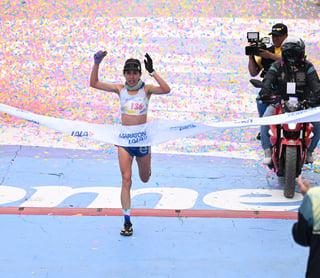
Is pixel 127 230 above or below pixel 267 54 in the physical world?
below

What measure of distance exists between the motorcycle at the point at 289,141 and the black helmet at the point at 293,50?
516 millimetres

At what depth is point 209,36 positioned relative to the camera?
14906 mm

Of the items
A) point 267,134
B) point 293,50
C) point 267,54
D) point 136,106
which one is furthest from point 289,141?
point 136,106

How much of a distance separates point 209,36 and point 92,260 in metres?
10.3

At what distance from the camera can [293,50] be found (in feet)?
25.0

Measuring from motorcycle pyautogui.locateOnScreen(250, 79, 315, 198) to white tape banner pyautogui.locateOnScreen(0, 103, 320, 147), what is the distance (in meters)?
0.41

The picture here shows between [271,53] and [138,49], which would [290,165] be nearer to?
[271,53]

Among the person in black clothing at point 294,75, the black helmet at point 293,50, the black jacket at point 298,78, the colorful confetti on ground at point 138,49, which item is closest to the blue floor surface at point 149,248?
the person in black clothing at point 294,75

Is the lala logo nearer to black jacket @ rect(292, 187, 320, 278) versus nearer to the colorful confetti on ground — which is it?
black jacket @ rect(292, 187, 320, 278)

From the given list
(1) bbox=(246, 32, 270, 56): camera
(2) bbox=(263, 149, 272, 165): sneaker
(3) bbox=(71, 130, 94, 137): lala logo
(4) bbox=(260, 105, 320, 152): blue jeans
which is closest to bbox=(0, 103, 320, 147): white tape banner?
(3) bbox=(71, 130, 94, 137): lala logo

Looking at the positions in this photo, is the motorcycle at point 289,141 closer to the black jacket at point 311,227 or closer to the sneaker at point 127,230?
the sneaker at point 127,230

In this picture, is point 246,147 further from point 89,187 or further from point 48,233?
point 48,233

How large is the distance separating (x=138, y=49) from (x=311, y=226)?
1150 centimetres

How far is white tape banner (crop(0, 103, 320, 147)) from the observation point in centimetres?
678
